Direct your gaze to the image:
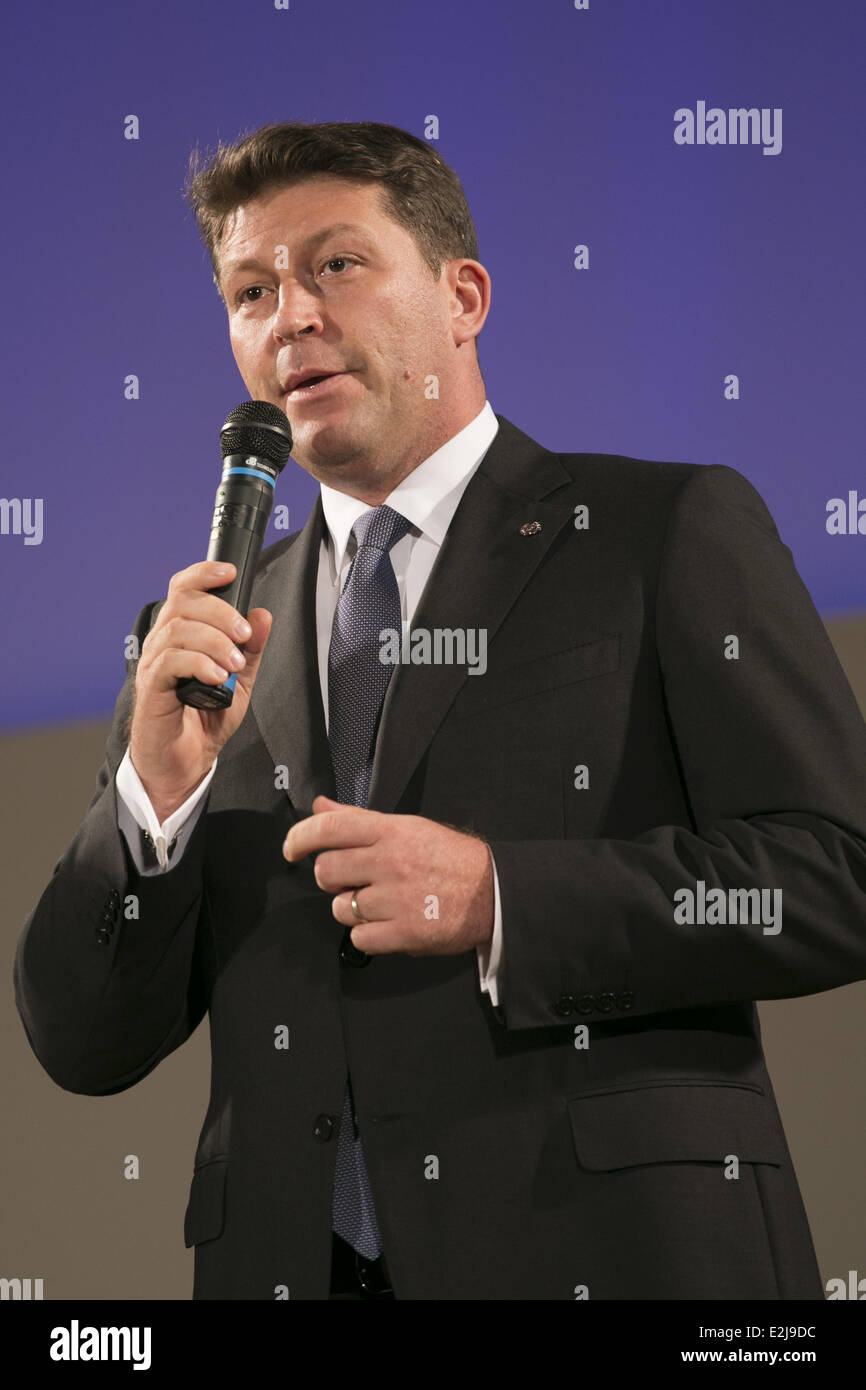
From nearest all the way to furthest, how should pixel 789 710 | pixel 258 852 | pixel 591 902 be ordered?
pixel 591 902 → pixel 789 710 → pixel 258 852

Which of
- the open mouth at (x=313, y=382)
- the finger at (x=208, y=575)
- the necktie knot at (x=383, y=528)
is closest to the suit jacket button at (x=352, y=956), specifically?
the finger at (x=208, y=575)

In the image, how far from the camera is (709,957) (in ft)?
5.01

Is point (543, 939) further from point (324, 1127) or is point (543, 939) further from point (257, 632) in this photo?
point (257, 632)

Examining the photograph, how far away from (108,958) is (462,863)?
1.62 feet

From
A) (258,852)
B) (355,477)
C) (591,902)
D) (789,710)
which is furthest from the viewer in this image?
(355,477)

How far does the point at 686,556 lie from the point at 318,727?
0.48 meters

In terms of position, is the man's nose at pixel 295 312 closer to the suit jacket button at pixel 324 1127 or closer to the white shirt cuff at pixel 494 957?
the white shirt cuff at pixel 494 957

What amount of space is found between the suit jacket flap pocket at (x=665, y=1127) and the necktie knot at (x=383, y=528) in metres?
0.75

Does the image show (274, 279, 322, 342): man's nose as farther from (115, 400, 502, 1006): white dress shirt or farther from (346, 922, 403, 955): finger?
(346, 922, 403, 955): finger

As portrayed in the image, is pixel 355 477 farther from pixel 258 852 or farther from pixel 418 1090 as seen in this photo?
pixel 418 1090

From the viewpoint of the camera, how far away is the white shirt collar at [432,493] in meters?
1.93

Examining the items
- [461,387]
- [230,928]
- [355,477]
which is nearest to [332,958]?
[230,928]

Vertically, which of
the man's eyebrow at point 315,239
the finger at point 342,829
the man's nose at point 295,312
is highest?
the man's eyebrow at point 315,239

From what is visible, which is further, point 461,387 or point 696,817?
point 461,387
